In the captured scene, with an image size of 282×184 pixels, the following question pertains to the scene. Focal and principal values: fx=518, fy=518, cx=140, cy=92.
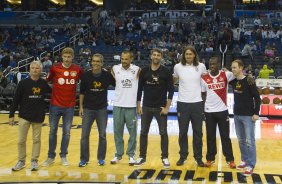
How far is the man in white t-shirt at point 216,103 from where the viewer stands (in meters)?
8.80

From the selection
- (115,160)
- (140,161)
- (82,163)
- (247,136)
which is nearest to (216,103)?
(247,136)

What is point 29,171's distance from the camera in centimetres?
846

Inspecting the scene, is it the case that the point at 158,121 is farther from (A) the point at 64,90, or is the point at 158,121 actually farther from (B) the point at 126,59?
(A) the point at 64,90

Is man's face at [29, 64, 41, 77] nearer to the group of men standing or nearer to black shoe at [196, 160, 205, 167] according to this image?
the group of men standing

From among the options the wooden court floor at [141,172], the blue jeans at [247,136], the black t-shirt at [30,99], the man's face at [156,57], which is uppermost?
the man's face at [156,57]

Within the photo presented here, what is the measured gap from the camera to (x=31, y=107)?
28.2 ft

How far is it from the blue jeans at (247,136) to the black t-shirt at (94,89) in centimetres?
229

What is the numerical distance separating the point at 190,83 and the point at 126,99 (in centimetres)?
114

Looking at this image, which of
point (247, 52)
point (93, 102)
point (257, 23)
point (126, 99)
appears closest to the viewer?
point (93, 102)

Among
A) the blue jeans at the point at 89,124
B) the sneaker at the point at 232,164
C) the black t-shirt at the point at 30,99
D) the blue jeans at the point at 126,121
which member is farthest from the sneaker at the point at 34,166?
the sneaker at the point at 232,164

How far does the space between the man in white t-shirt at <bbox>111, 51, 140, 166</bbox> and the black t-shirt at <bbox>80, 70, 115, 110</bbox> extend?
25 cm

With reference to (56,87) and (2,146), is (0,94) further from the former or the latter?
(56,87)

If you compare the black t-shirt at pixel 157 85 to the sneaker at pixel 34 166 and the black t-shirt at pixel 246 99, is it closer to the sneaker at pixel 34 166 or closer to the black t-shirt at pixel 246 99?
the black t-shirt at pixel 246 99

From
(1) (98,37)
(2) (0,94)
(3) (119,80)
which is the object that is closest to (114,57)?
(1) (98,37)
